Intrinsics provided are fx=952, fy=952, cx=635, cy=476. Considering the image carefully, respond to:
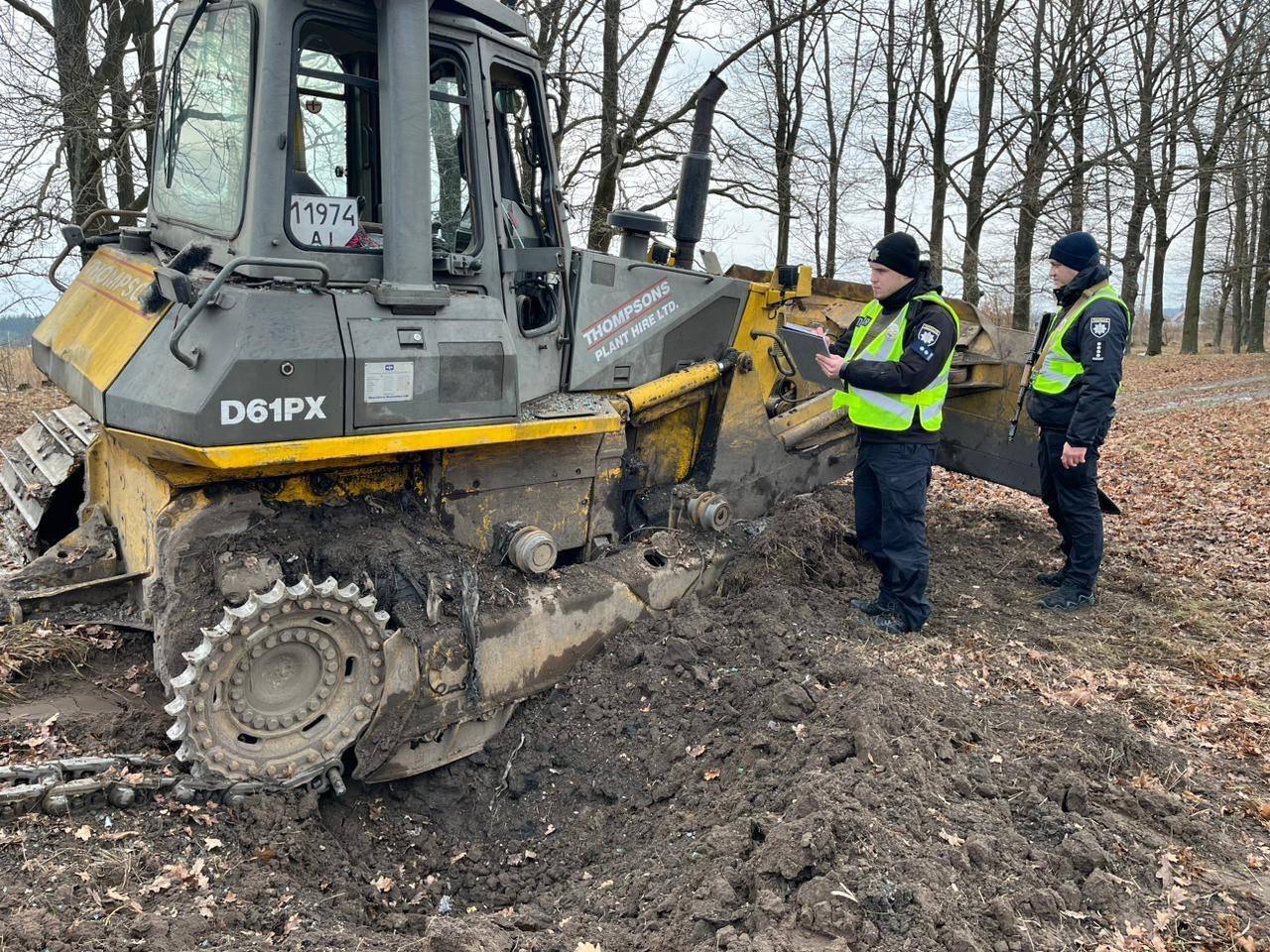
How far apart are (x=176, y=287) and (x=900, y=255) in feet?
11.2

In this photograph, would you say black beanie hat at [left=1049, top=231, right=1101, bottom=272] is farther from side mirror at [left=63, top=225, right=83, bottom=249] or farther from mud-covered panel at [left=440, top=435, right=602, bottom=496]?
side mirror at [left=63, top=225, right=83, bottom=249]

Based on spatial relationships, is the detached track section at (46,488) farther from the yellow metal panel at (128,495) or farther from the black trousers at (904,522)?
the black trousers at (904,522)

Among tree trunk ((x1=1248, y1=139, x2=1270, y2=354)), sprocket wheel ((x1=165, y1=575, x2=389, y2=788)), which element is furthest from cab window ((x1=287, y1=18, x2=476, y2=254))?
tree trunk ((x1=1248, y1=139, x2=1270, y2=354))

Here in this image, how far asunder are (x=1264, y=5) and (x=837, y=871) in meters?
23.1

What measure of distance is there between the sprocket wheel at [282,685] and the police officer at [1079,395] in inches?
155

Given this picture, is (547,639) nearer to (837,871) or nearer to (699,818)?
(699,818)

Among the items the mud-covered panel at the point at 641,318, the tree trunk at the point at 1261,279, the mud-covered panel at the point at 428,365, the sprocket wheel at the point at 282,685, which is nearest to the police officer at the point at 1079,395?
the mud-covered panel at the point at 641,318

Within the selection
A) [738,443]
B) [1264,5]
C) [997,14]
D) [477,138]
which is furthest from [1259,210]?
[477,138]

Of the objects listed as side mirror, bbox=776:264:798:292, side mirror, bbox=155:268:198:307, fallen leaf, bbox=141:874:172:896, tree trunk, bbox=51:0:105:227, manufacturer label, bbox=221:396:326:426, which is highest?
tree trunk, bbox=51:0:105:227

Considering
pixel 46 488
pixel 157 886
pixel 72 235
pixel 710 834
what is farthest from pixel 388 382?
pixel 46 488

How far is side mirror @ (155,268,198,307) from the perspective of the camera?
3318 millimetres

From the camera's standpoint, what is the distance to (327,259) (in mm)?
3752

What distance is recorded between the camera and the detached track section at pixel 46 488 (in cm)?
494

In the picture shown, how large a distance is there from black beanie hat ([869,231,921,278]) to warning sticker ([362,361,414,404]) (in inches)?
100
